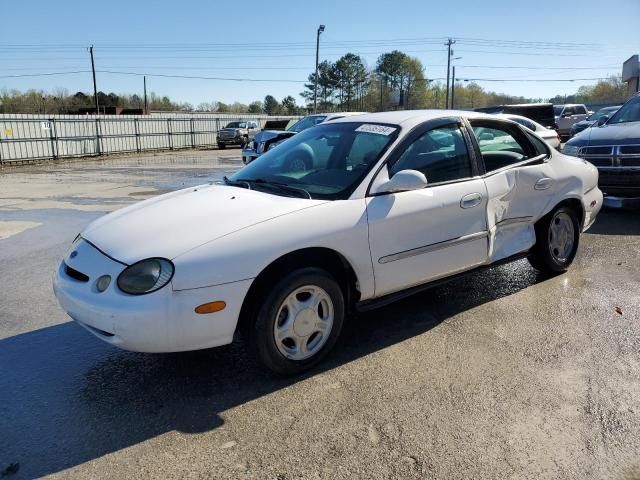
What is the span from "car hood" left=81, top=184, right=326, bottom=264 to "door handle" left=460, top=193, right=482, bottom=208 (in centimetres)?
124

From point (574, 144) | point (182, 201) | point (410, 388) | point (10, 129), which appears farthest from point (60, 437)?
point (10, 129)

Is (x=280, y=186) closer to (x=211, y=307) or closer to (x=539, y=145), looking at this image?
(x=211, y=307)

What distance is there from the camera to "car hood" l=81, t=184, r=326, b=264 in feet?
10.2

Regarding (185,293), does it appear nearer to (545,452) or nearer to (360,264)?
(360,264)

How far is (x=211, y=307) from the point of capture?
3029 millimetres

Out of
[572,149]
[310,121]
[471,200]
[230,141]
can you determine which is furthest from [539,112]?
[471,200]

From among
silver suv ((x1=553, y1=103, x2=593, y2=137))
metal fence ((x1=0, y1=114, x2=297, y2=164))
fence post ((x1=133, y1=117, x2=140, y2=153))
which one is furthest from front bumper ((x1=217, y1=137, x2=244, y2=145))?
silver suv ((x1=553, y1=103, x2=593, y2=137))

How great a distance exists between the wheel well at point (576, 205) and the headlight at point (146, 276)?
12.4 feet

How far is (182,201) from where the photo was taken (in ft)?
12.6

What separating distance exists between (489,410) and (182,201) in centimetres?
242

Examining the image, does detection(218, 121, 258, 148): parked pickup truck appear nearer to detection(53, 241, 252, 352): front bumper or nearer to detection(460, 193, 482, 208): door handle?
detection(460, 193, 482, 208): door handle

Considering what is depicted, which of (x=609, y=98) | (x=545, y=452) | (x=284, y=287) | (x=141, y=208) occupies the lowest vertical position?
(x=545, y=452)

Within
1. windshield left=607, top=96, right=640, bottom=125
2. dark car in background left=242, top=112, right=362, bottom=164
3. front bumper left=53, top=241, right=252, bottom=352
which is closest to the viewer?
front bumper left=53, top=241, right=252, bottom=352

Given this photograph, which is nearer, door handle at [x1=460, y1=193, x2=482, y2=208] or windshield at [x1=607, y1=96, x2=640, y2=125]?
door handle at [x1=460, y1=193, x2=482, y2=208]
